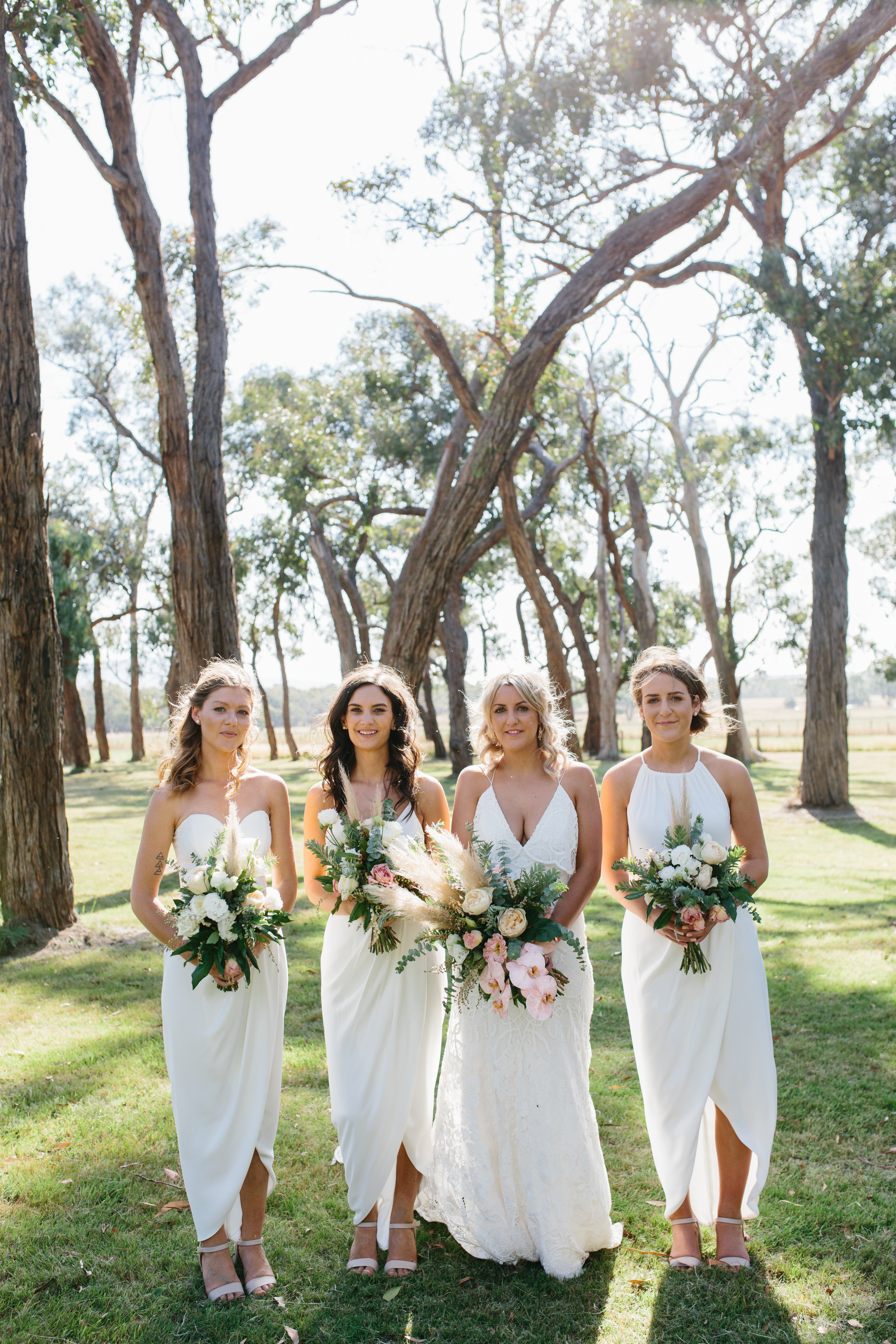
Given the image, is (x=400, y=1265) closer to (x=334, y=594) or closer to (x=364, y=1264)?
(x=364, y=1264)

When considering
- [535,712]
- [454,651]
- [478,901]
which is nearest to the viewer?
[478,901]

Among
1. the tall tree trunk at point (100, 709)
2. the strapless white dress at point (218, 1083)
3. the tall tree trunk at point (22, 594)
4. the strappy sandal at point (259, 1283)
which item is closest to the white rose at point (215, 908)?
the strapless white dress at point (218, 1083)

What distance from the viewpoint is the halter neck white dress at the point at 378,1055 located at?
12.5 feet

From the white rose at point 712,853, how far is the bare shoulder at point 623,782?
0.51 meters

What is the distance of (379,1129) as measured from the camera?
3.80 metres

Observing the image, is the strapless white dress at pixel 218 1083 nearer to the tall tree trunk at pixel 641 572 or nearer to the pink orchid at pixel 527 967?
the pink orchid at pixel 527 967

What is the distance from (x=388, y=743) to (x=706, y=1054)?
1804mm

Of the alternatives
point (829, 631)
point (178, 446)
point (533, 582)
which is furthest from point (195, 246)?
point (829, 631)

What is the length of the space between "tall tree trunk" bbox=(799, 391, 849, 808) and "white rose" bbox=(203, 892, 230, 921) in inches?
541

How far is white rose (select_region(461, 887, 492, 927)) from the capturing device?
334cm

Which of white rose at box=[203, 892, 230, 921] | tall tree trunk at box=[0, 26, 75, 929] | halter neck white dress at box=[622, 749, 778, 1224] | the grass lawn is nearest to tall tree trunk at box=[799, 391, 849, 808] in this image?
the grass lawn

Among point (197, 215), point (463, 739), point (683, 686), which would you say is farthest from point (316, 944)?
point (463, 739)

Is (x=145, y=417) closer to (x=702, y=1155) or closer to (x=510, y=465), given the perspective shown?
(x=510, y=465)

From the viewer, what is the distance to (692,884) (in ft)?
11.7
